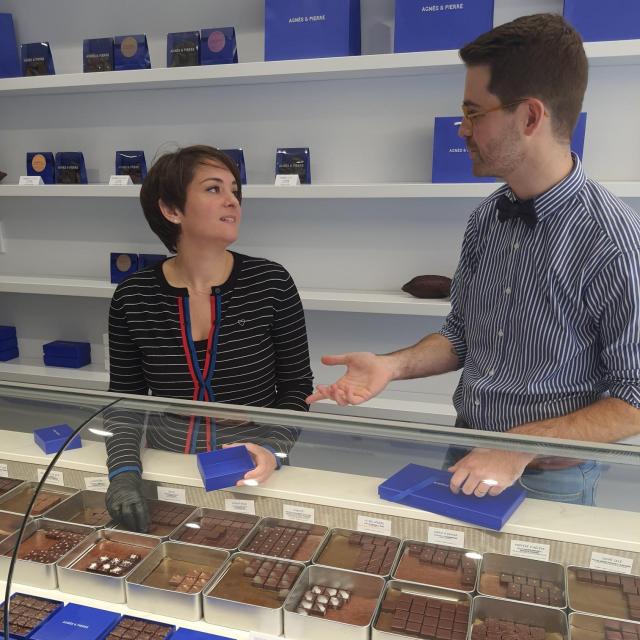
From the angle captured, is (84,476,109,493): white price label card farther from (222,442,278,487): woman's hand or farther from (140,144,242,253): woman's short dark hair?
(140,144,242,253): woman's short dark hair

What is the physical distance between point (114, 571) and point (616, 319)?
1076mm

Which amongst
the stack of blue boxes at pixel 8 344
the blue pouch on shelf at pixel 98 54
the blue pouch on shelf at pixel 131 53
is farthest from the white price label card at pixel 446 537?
the stack of blue boxes at pixel 8 344

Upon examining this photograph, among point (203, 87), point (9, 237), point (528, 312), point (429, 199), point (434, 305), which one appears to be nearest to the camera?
point (528, 312)

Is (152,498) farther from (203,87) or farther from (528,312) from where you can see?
(203,87)

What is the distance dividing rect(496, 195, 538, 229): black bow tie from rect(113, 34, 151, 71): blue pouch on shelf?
6.97 ft

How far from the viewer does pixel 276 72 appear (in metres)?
2.55

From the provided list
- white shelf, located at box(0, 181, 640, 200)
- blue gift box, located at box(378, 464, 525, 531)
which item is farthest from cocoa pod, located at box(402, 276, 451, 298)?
blue gift box, located at box(378, 464, 525, 531)

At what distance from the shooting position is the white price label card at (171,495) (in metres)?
1.15

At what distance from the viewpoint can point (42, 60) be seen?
298 cm

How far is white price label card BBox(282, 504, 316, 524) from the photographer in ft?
3.59

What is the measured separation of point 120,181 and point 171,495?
2.15m

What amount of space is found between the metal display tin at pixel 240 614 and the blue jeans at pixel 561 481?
1.26 ft

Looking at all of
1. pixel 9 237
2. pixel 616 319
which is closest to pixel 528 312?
pixel 616 319

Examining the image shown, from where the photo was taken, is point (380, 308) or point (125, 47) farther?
point (125, 47)
